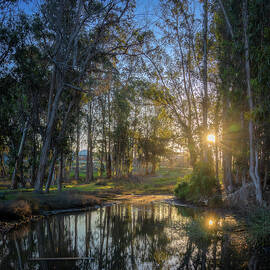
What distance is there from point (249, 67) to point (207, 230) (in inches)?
270

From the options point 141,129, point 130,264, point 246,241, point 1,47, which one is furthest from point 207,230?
point 141,129

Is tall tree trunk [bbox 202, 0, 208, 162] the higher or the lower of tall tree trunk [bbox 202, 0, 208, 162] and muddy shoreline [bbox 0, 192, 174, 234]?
the higher

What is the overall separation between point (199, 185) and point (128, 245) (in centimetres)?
1139

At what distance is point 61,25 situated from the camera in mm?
17016

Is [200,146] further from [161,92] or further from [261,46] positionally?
[261,46]

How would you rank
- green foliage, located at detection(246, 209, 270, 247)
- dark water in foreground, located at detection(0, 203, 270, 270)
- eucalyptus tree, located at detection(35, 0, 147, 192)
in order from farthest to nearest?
eucalyptus tree, located at detection(35, 0, 147, 192)
green foliage, located at detection(246, 209, 270, 247)
dark water in foreground, located at detection(0, 203, 270, 270)

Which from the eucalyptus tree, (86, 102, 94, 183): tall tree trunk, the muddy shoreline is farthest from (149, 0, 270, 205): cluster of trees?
(86, 102, 94, 183): tall tree trunk

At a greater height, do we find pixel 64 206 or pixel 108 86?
pixel 108 86

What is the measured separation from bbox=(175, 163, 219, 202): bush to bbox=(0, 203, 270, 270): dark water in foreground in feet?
22.5

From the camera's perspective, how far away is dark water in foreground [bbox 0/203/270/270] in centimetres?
611

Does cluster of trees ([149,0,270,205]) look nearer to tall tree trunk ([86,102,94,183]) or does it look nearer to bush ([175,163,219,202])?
bush ([175,163,219,202])

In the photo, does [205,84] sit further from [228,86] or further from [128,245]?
[128,245]

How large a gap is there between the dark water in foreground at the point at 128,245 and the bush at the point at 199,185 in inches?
270

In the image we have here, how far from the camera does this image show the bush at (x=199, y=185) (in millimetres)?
17528
